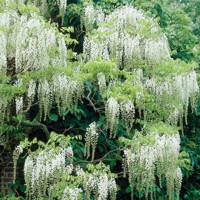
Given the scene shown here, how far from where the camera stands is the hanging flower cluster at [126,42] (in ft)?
16.4

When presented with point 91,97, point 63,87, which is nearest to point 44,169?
point 63,87

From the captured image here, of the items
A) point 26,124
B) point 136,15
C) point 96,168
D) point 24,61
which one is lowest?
Result: point 96,168

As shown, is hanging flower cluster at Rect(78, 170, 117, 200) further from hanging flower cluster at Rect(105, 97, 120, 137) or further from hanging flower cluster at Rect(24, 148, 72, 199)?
hanging flower cluster at Rect(105, 97, 120, 137)

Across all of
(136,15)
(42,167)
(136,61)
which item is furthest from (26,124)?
(136,15)

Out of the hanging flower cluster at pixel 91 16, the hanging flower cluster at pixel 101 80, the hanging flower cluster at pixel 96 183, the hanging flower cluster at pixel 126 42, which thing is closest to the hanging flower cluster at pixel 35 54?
the hanging flower cluster at pixel 101 80

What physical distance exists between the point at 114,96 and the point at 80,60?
76 cm

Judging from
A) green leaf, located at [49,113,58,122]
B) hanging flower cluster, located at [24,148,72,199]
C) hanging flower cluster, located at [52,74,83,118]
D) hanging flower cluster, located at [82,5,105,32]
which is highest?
hanging flower cluster, located at [82,5,105,32]

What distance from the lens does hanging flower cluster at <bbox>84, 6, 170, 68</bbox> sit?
501 cm

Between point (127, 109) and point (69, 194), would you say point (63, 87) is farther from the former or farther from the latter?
point (69, 194)

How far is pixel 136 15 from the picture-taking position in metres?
5.38

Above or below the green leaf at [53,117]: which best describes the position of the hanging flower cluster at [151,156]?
below

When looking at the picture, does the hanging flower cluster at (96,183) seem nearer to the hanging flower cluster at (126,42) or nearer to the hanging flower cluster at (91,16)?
the hanging flower cluster at (126,42)

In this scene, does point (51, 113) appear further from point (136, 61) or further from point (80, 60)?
point (136, 61)

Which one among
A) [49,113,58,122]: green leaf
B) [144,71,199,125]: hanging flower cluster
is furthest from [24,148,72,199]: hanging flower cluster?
[144,71,199,125]: hanging flower cluster
